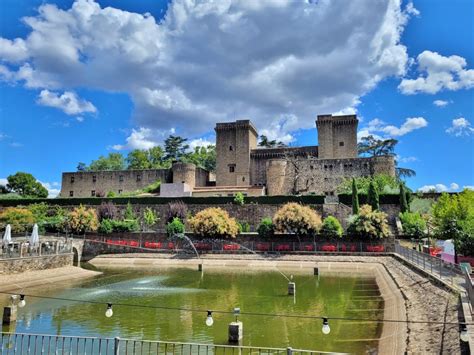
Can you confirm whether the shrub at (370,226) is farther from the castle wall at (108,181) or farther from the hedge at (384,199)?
the castle wall at (108,181)

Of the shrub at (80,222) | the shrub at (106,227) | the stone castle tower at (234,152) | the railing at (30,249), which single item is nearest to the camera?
the railing at (30,249)

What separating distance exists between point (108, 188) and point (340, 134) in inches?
1458

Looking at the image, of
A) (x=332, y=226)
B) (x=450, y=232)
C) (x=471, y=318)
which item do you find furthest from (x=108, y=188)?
(x=471, y=318)

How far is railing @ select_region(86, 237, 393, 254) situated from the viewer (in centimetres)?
3275

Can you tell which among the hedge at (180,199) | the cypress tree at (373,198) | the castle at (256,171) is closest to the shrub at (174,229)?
the hedge at (180,199)

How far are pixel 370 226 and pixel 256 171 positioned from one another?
28.4 m

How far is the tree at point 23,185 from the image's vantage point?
7250cm

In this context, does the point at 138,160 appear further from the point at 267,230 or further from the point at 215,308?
the point at 215,308

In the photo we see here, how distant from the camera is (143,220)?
4725 cm

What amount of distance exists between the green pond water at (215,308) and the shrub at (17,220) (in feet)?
63.4

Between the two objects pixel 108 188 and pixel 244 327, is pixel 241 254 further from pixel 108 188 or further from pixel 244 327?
pixel 108 188

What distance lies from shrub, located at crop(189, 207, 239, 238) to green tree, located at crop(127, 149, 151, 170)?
51.9 metres

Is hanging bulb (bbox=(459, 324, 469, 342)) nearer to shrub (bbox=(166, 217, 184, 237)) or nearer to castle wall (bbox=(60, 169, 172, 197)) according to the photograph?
shrub (bbox=(166, 217, 184, 237))

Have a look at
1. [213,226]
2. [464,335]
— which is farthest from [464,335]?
[213,226]
